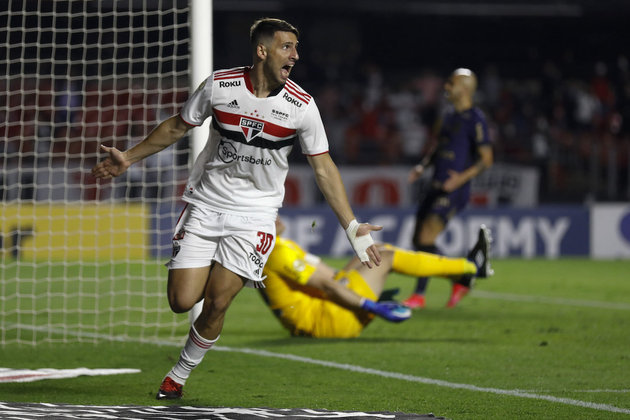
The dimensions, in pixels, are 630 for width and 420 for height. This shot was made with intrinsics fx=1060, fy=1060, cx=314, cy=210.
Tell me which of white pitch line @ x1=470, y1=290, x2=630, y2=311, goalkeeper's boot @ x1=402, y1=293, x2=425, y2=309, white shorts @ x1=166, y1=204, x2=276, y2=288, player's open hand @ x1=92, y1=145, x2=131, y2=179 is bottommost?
white pitch line @ x1=470, y1=290, x2=630, y2=311

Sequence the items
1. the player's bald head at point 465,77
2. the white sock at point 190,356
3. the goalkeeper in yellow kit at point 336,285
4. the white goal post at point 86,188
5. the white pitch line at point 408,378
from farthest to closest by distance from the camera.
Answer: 1. the player's bald head at point 465,77
2. the white goal post at point 86,188
3. the goalkeeper in yellow kit at point 336,285
4. the white sock at point 190,356
5. the white pitch line at point 408,378

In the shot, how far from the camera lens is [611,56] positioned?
2612 centimetres

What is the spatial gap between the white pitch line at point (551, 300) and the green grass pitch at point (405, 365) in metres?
0.06

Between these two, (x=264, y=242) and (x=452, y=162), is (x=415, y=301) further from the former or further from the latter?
(x=264, y=242)

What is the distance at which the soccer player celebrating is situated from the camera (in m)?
5.57

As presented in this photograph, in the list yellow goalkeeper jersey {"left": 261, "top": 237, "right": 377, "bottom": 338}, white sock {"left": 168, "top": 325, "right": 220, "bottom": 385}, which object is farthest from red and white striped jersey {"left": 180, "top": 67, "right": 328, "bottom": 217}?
yellow goalkeeper jersey {"left": 261, "top": 237, "right": 377, "bottom": 338}

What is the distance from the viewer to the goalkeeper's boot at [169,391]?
571 cm

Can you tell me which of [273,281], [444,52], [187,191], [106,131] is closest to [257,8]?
[444,52]

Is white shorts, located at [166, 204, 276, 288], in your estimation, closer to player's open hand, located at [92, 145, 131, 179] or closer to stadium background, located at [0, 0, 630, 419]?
player's open hand, located at [92, 145, 131, 179]

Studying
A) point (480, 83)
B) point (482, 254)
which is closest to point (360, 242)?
point (482, 254)

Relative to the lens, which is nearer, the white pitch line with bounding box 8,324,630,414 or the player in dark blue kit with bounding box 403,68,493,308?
the white pitch line with bounding box 8,324,630,414

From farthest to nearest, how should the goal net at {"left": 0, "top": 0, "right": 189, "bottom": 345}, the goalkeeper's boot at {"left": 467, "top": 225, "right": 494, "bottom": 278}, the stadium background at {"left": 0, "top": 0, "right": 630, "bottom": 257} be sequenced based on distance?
the stadium background at {"left": 0, "top": 0, "right": 630, "bottom": 257}
the goal net at {"left": 0, "top": 0, "right": 189, "bottom": 345}
the goalkeeper's boot at {"left": 467, "top": 225, "right": 494, "bottom": 278}

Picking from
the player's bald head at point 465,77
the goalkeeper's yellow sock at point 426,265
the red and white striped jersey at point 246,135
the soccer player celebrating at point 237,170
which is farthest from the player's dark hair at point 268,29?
the player's bald head at point 465,77

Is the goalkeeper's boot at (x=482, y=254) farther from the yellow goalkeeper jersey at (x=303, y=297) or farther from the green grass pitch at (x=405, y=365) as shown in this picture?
the yellow goalkeeper jersey at (x=303, y=297)
